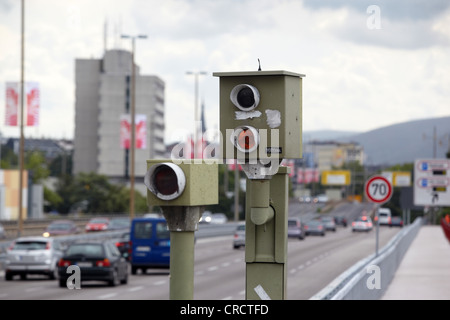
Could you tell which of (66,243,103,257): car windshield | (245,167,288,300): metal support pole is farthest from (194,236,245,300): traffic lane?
(245,167,288,300): metal support pole

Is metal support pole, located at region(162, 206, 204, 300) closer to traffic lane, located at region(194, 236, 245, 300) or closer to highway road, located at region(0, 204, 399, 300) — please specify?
highway road, located at region(0, 204, 399, 300)

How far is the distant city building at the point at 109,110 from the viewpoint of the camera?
16888 centimetres

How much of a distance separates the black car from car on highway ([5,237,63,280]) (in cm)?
275

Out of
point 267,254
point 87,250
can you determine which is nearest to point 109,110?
point 87,250

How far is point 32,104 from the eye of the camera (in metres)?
51.9

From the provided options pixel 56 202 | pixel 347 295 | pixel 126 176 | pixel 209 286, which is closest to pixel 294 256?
pixel 209 286

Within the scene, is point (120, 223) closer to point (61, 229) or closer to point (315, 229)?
point (61, 229)

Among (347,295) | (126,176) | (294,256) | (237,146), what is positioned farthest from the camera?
(126,176)

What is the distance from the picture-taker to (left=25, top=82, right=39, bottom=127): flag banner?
170 feet

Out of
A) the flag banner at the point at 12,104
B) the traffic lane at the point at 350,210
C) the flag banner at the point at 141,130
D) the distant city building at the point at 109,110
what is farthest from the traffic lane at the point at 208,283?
the distant city building at the point at 109,110

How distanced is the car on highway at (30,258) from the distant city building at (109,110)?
133085 mm
